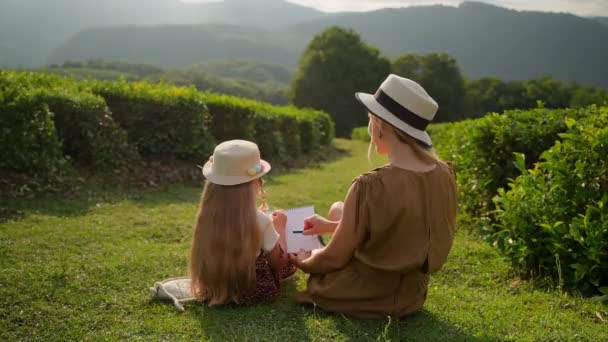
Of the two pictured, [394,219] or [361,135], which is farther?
[361,135]

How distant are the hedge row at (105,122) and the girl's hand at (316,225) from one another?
595cm

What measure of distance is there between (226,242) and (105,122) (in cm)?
693

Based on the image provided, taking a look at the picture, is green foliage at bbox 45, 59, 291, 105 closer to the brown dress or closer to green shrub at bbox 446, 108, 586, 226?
green shrub at bbox 446, 108, 586, 226

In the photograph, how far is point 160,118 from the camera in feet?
37.9

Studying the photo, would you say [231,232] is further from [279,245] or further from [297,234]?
[297,234]

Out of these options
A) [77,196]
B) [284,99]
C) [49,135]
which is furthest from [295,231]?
[284,99]

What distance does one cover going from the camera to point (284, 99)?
345 ft

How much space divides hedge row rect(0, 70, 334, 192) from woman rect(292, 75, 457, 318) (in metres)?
6.30

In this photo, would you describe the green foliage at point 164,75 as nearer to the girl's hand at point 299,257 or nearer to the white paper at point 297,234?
the white paper at point 297,234

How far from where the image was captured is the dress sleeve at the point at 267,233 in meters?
4.27

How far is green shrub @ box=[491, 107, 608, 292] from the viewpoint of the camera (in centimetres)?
462

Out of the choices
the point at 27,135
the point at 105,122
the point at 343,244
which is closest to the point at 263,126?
the point at 105,122

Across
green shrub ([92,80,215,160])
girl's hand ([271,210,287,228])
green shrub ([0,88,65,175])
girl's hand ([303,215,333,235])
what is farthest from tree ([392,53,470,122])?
girl's hand ([303,215,333,235])

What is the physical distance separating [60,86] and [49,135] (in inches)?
85.9
